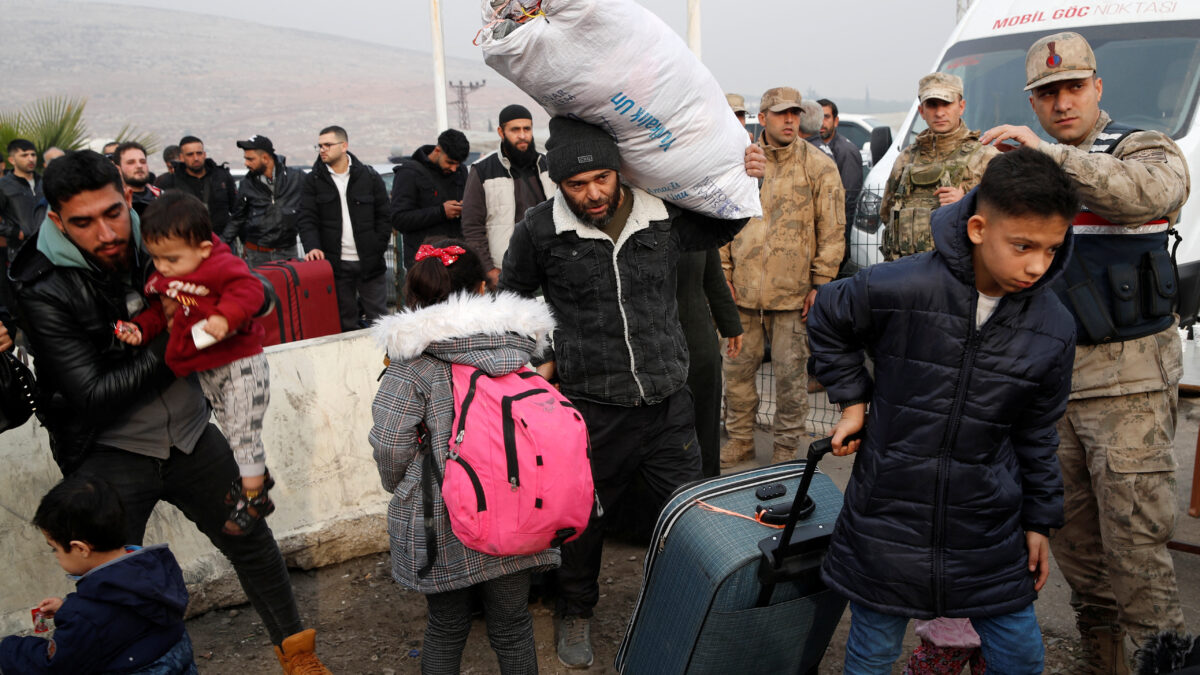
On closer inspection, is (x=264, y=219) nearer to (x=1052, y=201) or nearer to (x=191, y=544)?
(x=191, y=544)

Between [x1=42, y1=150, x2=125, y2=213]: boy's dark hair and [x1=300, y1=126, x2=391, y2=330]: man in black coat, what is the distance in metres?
4.84

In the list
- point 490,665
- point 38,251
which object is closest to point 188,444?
point 38,251

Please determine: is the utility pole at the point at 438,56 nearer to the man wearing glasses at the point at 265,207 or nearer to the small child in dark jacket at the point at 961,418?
the man wearing glasses at the point at 265,207

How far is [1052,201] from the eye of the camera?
2035 mm

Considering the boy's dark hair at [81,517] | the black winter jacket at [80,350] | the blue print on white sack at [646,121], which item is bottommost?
the boy's dark hair at [81,517]

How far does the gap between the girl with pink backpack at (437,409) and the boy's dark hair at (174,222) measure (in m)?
0.58

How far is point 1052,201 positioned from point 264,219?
7.78 metres

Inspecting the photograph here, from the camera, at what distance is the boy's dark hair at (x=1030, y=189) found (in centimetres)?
204

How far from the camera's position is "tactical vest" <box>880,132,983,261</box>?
14.2 feet

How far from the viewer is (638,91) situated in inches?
114

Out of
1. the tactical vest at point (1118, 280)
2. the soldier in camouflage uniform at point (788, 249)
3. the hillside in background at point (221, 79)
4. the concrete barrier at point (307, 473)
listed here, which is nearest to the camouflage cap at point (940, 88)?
the soldier in camouflage uniform at point (788, 249)

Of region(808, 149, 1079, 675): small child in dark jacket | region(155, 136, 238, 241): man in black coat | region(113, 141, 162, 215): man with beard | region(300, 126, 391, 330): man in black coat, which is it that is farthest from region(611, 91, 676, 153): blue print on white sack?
region(155, 136, 238, 241): man in black coat

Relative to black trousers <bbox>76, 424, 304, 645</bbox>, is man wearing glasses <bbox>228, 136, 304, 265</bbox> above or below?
above

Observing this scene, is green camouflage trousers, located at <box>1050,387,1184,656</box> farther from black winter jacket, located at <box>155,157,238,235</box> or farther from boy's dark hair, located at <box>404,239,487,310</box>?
black winter jacket, located at <box>155,157,238,235</box>
